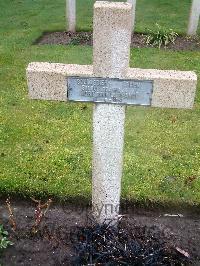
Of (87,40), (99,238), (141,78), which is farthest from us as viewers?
(87,40)

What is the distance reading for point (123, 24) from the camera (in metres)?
3.00

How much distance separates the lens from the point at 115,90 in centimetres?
324

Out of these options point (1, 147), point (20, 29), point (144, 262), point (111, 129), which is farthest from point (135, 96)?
point (20, 29)

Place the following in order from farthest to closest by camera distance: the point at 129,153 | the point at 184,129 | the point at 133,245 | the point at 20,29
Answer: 1. the point at 20,29
2. the point at 184,129
3. the point at 129,153
4. the point at 133,245

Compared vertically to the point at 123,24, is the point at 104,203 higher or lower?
lower

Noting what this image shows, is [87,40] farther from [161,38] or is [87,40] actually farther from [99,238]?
[99,238]

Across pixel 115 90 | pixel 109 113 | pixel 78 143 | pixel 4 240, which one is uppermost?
pixel 115 90

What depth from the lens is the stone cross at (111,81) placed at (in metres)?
3.02

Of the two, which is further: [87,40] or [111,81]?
[87,40]

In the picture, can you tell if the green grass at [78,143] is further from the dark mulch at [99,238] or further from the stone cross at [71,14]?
the stone cross at [71,14]

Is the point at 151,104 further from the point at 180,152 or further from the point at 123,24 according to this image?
the point at 180,152

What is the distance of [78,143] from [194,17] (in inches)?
199

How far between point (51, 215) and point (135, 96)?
1.80 m

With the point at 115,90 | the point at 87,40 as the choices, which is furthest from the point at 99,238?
the point at 87,40
